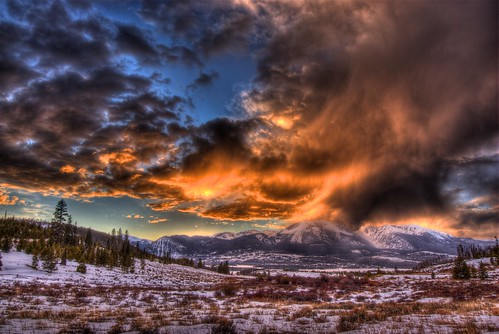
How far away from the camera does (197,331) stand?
13.9 meters

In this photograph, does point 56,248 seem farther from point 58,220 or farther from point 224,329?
point 224,329

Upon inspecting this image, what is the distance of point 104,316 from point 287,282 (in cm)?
5186

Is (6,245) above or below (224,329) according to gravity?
above

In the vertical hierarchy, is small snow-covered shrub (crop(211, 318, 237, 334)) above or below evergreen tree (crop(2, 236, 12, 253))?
below

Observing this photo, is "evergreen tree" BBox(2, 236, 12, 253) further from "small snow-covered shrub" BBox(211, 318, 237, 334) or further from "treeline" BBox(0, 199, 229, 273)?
"small snow-covered shrub" BBox(211, 318, 237, 334)

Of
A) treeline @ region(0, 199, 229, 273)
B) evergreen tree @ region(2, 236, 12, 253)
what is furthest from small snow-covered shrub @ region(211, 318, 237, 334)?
evergreen tree @ region(2, 236, 12, 253)

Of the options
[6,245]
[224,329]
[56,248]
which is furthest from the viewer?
[56,248]

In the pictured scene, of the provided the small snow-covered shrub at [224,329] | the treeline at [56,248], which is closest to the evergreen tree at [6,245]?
the treeline at [56,248]

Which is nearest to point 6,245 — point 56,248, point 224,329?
point 56,248

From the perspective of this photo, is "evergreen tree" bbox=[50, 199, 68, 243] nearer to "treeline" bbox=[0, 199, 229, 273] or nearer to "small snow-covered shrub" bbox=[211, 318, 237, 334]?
"treeline" bbox=[0, 199, 229, 273]

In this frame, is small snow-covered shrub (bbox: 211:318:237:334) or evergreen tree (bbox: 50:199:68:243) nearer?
small snow-covered shrub (bbox: 211:318:237:334)

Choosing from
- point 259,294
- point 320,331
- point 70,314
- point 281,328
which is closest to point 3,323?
point 70,314

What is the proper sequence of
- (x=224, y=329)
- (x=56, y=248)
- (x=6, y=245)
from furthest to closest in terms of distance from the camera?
1. (x=56, y=248)
2. (x=6, y=245)
3. (x=224, y=329)

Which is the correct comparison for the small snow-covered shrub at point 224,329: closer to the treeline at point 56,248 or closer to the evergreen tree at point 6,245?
the treeline at point 56,248
